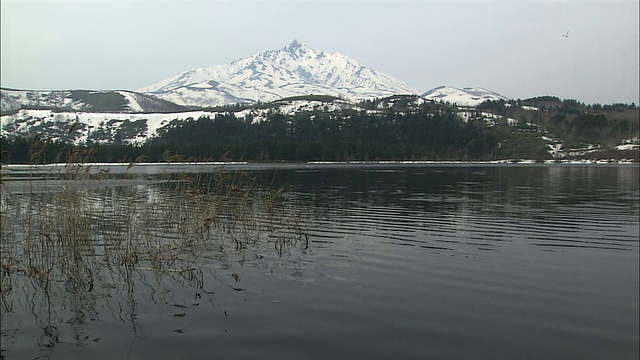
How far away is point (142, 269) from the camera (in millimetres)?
16375

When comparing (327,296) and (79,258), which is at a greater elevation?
(79,258)

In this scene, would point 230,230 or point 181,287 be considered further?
point 230,230

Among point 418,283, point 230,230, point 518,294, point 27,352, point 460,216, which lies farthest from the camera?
point 460,216

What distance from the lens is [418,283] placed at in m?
15.1

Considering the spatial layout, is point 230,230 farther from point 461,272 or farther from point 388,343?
point 388,343

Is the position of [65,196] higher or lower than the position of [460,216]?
higher

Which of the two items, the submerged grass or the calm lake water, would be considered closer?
the calm lake water

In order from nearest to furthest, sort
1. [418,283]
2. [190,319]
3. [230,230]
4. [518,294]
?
1. [190,319]
2. [518,294]
3. [418,283]
4. [230,230]

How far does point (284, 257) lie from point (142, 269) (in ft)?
17.6

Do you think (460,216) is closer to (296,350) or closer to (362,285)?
(362,285)

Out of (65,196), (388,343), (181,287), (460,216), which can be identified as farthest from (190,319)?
(460,216)

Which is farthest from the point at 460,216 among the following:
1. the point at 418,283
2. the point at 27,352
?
the point at 27,352

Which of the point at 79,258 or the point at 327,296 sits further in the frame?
the point at 79,258

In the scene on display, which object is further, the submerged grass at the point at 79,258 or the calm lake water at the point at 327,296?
the submerged grass at the point at 79,258
